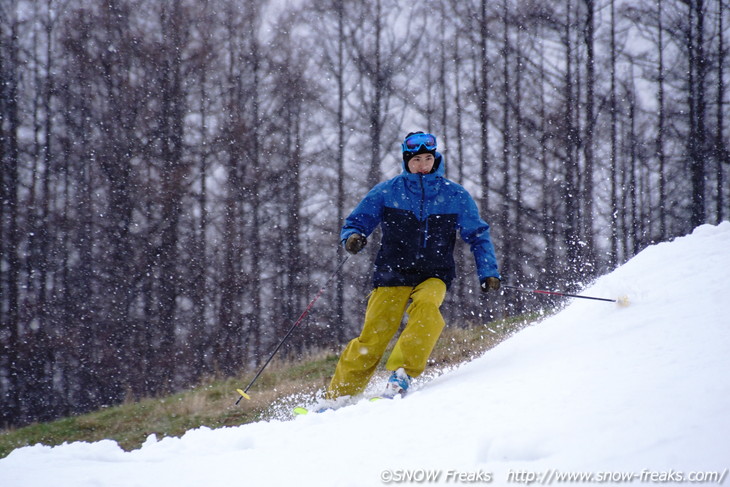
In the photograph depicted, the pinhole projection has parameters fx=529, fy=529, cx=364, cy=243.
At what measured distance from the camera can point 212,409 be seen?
6.43m

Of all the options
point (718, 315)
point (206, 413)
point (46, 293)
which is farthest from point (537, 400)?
point (46, 293)

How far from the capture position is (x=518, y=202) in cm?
1347

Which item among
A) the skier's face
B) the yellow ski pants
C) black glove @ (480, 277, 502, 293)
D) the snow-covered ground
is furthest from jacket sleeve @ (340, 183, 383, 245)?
the snow-covered ground

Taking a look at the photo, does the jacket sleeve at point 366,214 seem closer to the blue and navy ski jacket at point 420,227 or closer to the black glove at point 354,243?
the blue and navy ski jacket at point 420,227

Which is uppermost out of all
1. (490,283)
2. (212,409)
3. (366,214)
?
(366,214)

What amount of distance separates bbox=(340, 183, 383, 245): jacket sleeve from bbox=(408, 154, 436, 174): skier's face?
11.0 inches

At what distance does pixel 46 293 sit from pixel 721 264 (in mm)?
14157

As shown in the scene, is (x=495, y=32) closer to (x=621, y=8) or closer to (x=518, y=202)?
(x=621, y=8)

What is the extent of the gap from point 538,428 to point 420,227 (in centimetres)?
212

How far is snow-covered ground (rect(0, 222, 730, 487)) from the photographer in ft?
5.15

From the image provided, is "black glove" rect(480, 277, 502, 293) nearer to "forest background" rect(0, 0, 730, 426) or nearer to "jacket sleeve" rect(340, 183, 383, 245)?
"jacket sleeve" rect(340, 183, 383, 245)

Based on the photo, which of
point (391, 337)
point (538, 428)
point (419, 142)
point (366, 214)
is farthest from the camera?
point (366, 214)

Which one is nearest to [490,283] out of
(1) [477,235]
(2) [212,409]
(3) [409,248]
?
(1) [477,235]

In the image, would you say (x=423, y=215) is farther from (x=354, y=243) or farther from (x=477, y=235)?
(x=354, y=243)
